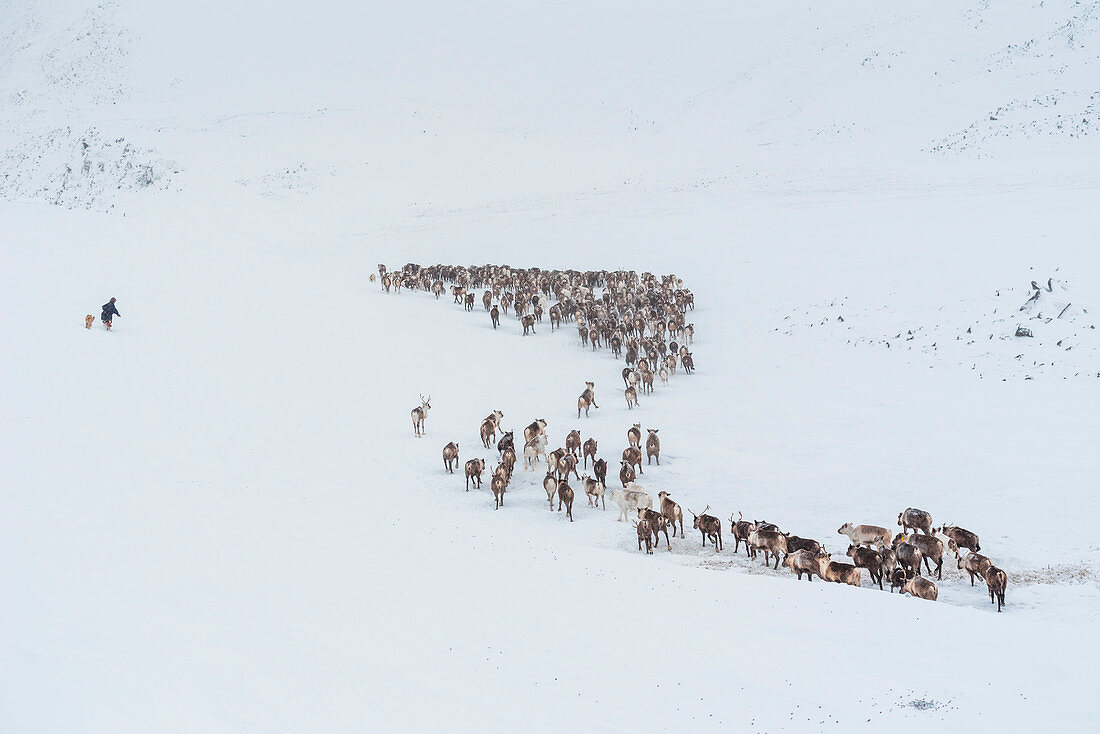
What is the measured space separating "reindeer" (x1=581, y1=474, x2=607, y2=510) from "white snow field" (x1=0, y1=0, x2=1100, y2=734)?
0.36 meters

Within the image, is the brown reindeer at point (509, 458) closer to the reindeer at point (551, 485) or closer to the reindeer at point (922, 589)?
the reindeer at point (551, 485)

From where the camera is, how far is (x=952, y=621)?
31.2 feet

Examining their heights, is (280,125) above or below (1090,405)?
above

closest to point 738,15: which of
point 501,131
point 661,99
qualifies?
point 661,99

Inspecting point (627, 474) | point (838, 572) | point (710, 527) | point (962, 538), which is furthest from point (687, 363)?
point (838, 572)

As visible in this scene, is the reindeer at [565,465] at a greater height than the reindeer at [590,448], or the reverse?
the reindeer at [590,448]

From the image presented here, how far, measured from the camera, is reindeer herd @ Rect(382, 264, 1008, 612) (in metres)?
12.2

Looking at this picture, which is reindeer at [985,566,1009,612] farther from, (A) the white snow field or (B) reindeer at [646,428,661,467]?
(B) reindeer at [646,428,661,467]

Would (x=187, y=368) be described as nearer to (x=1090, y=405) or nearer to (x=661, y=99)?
(x=1090, y=405)

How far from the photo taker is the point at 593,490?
645 inches

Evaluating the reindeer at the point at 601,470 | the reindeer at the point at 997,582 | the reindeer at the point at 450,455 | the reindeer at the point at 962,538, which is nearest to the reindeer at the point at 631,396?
the reindeer at the point at 601,470

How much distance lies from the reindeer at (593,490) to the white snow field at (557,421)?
1.19 feet

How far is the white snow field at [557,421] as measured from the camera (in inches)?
332

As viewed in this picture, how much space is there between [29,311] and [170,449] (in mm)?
10020
